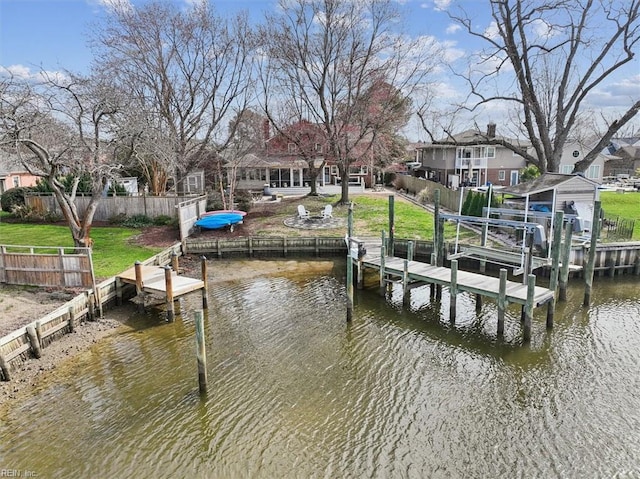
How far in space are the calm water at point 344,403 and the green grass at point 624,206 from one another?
1385 centimetres

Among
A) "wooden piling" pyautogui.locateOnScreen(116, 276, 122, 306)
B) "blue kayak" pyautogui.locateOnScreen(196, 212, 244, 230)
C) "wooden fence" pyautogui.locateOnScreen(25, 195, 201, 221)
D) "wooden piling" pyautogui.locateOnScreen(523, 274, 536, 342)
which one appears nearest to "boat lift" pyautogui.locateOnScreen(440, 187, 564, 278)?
"wooden piling" pyautogui.locateOnScreen(523, 274, 536, 342)

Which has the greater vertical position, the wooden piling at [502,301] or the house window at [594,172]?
the house window at [594,172]

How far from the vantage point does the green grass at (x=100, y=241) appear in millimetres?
17531

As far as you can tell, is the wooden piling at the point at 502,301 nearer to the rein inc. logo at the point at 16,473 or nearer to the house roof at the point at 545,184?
the house roof at the point at 545,184

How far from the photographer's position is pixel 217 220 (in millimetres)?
24062

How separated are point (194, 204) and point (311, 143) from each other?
1130 cm

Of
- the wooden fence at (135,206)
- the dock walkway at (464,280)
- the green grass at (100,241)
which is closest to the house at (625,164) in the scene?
the dock walkway at (464,280)

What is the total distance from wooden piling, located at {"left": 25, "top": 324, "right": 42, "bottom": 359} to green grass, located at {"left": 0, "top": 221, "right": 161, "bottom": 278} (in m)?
5.09

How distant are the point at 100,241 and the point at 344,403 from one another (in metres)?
17.3

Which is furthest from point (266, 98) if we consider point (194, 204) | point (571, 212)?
point (571, 212)

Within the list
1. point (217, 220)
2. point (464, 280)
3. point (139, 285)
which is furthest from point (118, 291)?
point (464, 280)

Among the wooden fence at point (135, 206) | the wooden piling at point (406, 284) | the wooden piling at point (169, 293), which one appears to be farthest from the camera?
the wooden fence at point (135, 206)

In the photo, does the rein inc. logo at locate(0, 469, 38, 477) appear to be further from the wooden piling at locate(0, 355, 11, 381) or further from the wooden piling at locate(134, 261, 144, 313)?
the wooden piling at locate(134, 261, 144, 313)

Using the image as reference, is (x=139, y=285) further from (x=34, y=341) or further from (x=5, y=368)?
(x=5, y=368)
